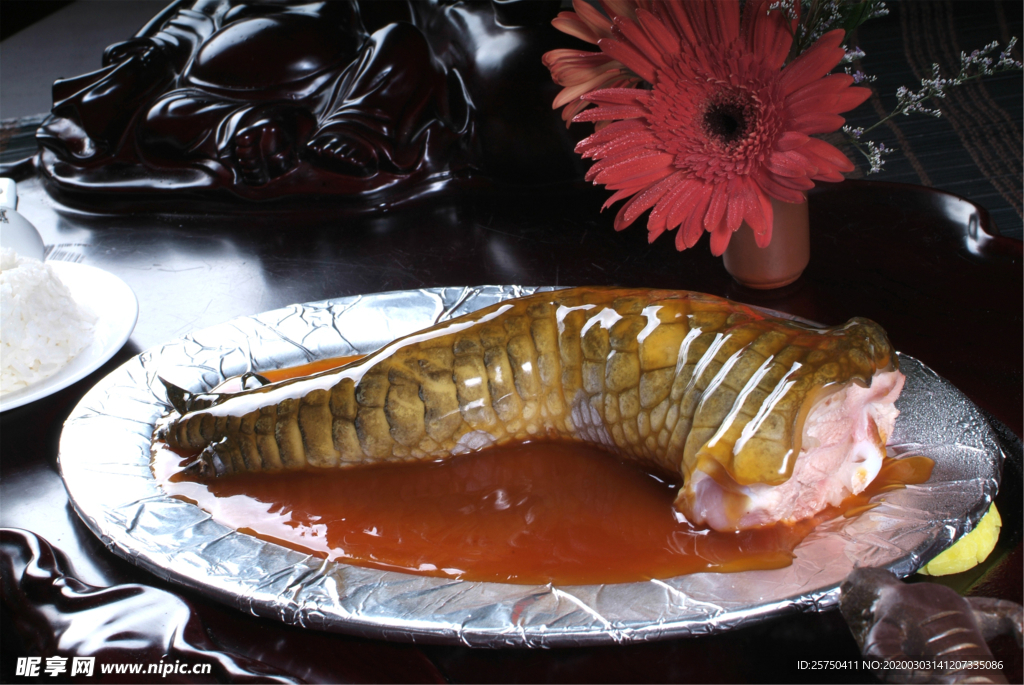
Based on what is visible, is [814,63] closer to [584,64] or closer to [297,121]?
[584,64]

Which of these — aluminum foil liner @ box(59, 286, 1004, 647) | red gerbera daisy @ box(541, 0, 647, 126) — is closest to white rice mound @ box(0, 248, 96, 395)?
aluminum foil liner @ box(59, 286, 1004, 647)

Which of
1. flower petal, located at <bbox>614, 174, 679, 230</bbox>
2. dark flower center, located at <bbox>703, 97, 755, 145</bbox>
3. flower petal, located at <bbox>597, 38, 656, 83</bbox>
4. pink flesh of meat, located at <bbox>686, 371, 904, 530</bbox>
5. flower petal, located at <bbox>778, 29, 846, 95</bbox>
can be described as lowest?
pink flesh of meat, located at <bbox>686, 371, 904, 530</bbox>

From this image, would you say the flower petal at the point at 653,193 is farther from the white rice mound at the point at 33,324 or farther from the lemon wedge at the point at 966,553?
the white rice mound at the point at 33,324

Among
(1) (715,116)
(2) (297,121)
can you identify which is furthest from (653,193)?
(2) (297,121)

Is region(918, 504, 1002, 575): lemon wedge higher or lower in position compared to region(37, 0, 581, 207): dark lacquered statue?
lower

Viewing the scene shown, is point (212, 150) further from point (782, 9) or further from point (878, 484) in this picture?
point (878, 484)
